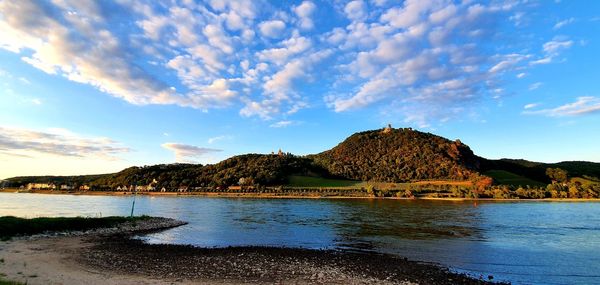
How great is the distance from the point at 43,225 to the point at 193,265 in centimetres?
2762

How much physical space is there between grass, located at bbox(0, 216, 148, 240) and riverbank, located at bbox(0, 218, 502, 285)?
340 cm

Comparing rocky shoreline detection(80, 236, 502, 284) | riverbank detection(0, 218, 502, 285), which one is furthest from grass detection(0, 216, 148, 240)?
rocky shoreline detection(80, 236, 502, 284)

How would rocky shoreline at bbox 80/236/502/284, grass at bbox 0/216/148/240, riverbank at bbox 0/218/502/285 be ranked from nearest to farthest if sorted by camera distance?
riverbank at bbox 0/218/502/285 → rocky shoreline at bbox 80/236/502/284 → grass at bbox 0/216/148/240

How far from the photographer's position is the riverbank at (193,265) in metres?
22.5

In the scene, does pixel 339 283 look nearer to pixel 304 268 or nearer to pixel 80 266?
pixel 304 268

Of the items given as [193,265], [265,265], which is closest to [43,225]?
[193,265]

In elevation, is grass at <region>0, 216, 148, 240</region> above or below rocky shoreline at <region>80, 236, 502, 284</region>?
above

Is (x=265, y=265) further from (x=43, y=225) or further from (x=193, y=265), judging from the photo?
(x=43, y=225)

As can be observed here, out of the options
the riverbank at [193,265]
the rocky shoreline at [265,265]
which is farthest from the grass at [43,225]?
the rocky shoreline at [265,265]

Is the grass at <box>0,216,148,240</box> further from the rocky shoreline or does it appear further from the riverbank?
the rocky shoreline

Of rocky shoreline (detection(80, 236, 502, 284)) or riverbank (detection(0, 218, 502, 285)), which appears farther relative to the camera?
rocky shoreline (detection(80, 236, 502, 284))

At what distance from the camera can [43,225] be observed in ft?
141

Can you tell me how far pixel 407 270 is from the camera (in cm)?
2639

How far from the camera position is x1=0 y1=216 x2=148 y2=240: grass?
127 ft
